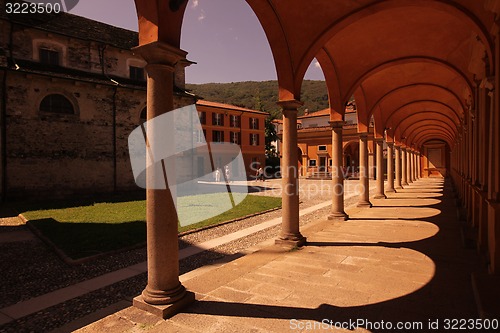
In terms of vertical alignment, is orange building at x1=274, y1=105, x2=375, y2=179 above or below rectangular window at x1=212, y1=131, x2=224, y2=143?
below

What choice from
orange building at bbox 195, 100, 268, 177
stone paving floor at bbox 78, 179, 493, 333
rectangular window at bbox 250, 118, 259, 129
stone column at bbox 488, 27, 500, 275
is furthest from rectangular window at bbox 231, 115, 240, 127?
stone column at bbox 488, 27, 500, 275

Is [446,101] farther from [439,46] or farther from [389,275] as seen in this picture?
[389,275]

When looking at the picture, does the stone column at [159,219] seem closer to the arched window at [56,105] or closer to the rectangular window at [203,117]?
the arched window at [56,105]

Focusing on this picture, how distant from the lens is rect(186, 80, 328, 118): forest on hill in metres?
108

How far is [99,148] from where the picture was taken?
1925 cm

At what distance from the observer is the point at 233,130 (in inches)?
1585

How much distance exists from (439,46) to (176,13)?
765 centimetres

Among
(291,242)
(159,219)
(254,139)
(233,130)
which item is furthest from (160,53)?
(254,139)

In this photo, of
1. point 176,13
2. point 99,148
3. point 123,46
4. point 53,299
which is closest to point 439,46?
point 176,13

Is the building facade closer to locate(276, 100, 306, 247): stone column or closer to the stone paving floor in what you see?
locate(276, 100, 306, 247): stone column

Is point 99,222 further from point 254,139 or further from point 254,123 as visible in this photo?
point 254,123
